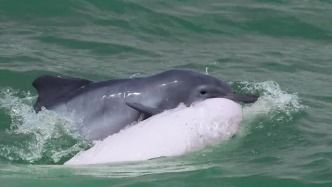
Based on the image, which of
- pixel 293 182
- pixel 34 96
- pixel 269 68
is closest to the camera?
pixel 293 182

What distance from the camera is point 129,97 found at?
9.50 m

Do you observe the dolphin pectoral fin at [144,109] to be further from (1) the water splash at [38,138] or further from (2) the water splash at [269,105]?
(2) the water splash at [269,105]

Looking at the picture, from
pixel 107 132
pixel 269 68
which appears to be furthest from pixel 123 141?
pixel 269 68

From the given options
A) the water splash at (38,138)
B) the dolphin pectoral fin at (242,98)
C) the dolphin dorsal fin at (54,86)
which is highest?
the dolphin dorsal fin at (54,86)

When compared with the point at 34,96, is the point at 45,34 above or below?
above

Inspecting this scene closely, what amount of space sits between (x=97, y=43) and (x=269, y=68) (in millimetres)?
2904

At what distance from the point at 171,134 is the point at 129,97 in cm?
96

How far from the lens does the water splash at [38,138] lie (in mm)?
9023

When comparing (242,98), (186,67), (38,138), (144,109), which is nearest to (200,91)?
(242,98)

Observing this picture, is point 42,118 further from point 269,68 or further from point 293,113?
point 269,68

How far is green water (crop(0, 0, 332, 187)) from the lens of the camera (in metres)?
8.01

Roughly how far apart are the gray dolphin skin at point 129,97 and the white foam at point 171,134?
0.24 m

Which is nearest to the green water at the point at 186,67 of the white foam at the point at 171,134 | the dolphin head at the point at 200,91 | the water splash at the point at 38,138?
the water splash at the point at 38,138

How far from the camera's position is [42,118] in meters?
9.71
